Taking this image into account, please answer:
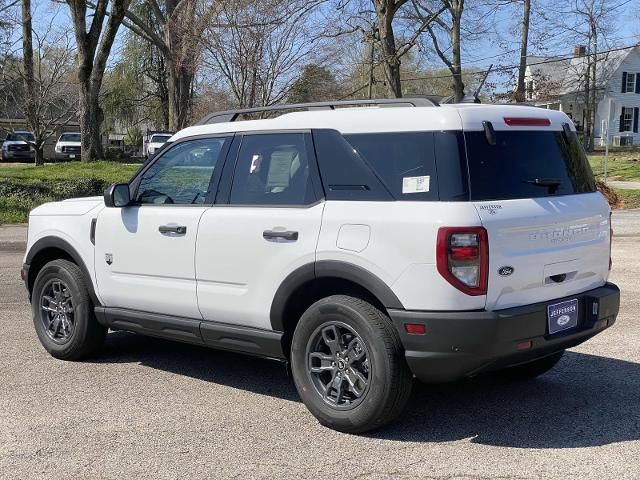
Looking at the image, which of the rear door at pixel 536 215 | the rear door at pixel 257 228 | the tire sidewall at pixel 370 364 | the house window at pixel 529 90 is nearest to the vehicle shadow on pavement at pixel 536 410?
the tire sidewall at pixel 370 364

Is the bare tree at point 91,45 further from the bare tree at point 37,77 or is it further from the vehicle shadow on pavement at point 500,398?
the vehicle shadow on pavement at point 500,398

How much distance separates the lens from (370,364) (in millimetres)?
4430

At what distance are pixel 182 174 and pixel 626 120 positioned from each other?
190 ft

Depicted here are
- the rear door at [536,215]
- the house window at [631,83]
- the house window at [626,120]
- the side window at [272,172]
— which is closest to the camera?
the rear door at [536,215]

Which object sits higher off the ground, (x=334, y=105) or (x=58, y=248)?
(x=334, y=105)

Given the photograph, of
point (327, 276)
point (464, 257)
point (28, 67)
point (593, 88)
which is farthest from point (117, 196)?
point (593, 88)

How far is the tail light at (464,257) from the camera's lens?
4.12 meters

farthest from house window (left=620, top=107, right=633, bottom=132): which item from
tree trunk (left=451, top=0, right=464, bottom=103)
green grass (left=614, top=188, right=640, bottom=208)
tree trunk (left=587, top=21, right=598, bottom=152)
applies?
green grass (left=614, top=188, right=640, bottom=208)

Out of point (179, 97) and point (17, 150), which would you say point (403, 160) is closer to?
point (179, 97)

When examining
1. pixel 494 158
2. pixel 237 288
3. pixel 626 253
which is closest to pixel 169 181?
pixel 237 288

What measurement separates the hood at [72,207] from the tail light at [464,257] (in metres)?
3.02

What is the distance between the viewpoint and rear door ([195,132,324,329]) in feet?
15.7

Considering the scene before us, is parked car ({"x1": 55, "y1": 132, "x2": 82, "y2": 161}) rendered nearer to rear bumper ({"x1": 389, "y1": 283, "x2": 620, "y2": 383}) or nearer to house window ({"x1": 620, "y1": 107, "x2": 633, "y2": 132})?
house window ({"x1": 620, "y1": 107, "x2": 633, "y2": 132})

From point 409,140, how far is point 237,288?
1.49m
